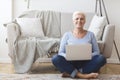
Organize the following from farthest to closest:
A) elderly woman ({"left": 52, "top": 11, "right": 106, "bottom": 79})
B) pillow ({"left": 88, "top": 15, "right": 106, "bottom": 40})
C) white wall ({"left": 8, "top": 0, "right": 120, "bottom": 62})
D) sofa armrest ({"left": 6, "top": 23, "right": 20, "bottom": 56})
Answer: white wall ({"left": 8, "top": 0, "right": 120, "bottom": 62}), pillow ({"left": 88, "top": 15, "right": 106, "bottom": 40}), sofa armrest ({"left": 6, "top": 23, "right": 20, "bottom": 56}), elderly woman ({"left": 52, "top": 11, "right": 106, "bottom": 79})

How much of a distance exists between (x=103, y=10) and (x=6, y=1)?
169 centimetres

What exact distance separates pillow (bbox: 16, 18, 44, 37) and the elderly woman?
0.78m

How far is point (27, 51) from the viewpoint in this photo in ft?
12.0

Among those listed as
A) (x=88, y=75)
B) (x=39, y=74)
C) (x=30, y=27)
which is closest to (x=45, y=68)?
(x=39, y=74)

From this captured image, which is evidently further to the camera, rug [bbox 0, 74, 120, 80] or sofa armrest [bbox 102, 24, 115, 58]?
sofa armrest [bbox 102, 24, 115, 58]

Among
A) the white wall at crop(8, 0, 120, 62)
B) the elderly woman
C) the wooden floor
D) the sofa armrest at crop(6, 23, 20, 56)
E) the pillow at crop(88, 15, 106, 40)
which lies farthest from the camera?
the white wall at crop(8, 0, 120, 62)

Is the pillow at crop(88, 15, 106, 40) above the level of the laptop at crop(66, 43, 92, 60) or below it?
above

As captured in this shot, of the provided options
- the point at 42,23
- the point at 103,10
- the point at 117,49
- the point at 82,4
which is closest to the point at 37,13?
the point at 42,23

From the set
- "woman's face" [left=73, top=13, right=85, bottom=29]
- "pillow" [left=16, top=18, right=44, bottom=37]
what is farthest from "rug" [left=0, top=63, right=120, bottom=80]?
"woman's face" [left=73, top=13, right=85, bottom=29]

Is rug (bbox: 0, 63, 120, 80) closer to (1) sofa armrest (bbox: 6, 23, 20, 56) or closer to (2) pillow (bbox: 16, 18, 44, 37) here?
(1) sofa armrest (bbox: 6, 23, 20, 56)

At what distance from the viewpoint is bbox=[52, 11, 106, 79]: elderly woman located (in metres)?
3.28

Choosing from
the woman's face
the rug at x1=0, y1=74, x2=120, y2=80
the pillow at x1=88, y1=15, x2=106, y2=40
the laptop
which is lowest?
the rug at x1=0, y1=74, x2=120, y2=80

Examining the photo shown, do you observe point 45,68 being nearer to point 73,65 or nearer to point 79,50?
point 73,65

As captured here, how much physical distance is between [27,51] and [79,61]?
2.55 ft
